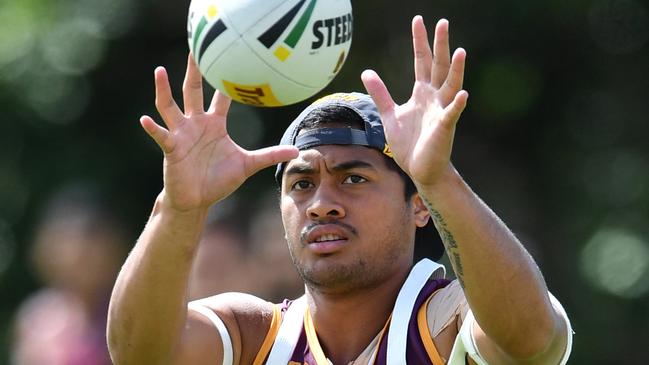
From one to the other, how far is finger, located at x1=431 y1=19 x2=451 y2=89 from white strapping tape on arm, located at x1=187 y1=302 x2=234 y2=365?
4.80ft

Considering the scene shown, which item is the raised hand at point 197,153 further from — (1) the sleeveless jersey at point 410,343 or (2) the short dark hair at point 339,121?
(1) the sleeveless jersey at point 410,343

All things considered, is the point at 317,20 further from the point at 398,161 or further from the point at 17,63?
the point at 17,63

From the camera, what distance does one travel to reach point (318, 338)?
714cm

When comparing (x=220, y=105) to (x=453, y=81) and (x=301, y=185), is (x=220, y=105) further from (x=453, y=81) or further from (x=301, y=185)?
(x=453, y=81)

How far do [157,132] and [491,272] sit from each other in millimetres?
1419

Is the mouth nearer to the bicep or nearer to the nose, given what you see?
the nose

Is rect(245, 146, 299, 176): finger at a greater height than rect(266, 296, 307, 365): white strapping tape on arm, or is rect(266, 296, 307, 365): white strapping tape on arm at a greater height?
rect(245, 146, 299, 176): finger

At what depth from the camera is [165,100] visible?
6.58m

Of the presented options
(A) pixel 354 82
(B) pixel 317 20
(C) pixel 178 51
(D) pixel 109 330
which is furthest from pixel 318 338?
(C) pixel 178 51

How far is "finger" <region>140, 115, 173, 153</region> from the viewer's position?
6375mm

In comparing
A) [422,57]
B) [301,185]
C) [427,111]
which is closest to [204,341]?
[301,185]

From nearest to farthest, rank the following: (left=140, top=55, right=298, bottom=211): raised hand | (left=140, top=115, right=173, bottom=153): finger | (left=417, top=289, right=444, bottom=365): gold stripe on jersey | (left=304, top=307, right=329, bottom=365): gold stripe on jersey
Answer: (left=140, top=115, right=173, bottom=153): finger
(left=140, top=55, right=298, bottom=211): raised hand
(left=417, top=289, right=444, bottom=365): gold stripe on jersey
(left=304, top=307, right=329, bottom=365): gold stripe on jersey

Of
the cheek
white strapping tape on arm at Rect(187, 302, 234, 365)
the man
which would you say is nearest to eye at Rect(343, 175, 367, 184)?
the man

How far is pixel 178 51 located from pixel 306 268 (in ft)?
17.8
